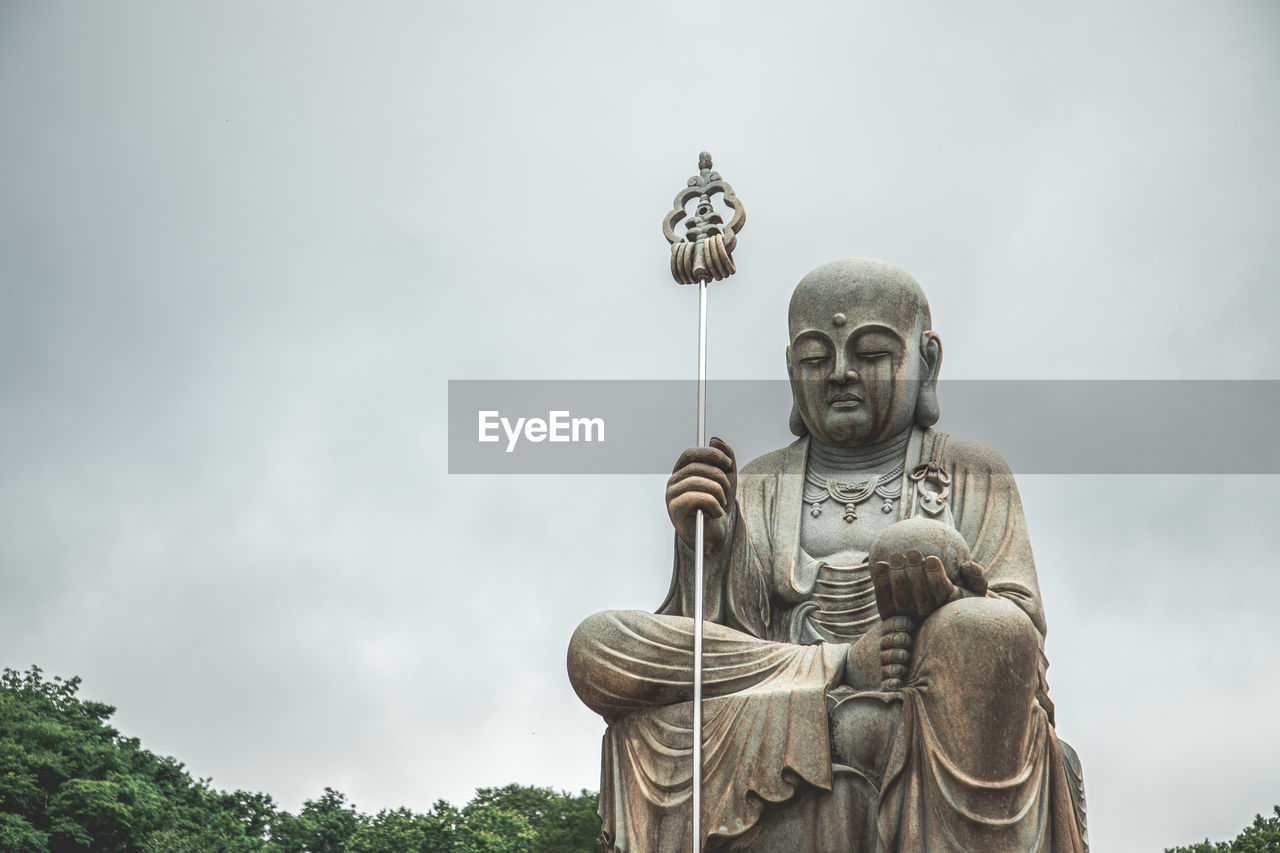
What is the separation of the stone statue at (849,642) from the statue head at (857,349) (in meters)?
0.01

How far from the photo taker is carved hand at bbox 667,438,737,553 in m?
8.91

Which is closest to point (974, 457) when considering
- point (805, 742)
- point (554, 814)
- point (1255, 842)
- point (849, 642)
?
point (849, 642)

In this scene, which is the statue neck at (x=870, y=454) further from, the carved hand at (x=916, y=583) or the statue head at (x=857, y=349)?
the carved hand at (x=916, y=583)

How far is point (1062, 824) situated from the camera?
8.01 m

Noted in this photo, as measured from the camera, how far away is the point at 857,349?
9742mm

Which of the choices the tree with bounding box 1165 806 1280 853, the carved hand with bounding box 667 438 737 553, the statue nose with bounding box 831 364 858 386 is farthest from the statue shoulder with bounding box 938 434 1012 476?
the tree with bounding box 1165 806 1280 853

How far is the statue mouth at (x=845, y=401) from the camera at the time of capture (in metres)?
9.77

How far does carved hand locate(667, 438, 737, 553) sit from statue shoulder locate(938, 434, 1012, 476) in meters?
1.51

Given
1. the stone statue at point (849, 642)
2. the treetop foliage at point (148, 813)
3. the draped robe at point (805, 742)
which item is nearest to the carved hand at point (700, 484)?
the stone statue at point (849, 642)

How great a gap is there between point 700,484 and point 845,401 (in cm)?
129

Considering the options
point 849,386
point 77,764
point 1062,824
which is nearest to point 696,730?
point 1062,824

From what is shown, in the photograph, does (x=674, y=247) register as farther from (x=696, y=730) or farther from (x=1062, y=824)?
(x=1062, y=824)

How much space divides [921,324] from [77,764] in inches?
647

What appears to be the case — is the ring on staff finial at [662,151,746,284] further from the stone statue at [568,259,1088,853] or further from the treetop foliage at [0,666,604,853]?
the treetop foliage at [0,666,604,853]
